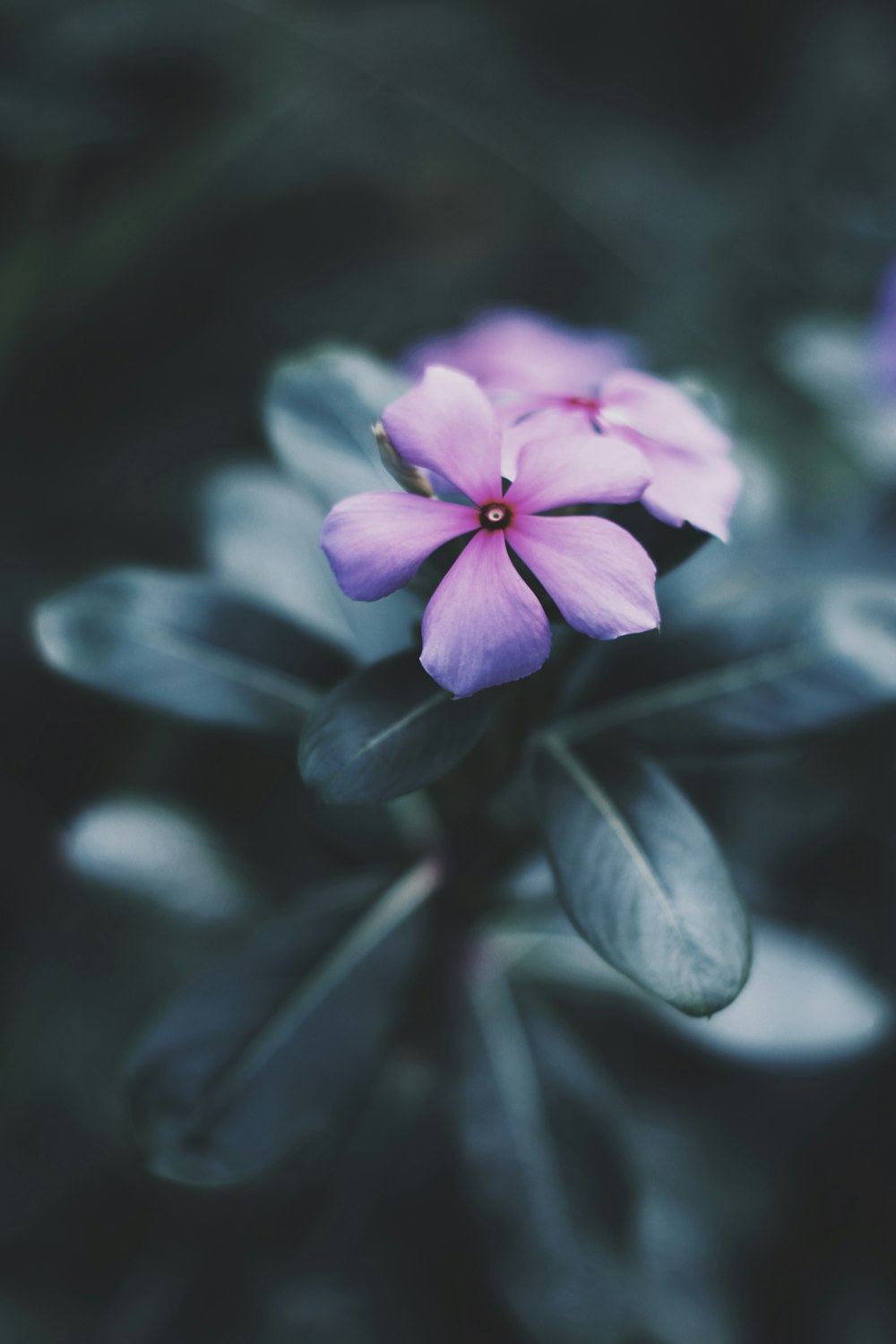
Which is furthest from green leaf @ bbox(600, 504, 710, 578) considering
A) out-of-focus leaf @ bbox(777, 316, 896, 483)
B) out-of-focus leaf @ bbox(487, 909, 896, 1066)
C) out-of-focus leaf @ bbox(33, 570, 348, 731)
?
out-of-focus leaf @ bbox(777, 316, 896, 483)

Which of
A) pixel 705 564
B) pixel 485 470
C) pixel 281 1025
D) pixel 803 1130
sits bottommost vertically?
pixel 803 1130

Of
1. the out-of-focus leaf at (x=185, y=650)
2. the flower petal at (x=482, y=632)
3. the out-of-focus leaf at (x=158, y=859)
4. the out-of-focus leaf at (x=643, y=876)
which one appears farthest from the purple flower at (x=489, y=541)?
the out-of-focus leaf at (x=158, y=859)

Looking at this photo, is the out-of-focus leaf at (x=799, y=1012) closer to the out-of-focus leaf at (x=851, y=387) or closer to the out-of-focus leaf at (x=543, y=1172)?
the out-of-focus leaf at (x=543, y=1172)

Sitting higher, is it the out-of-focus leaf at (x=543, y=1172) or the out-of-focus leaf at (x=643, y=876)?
the out-of-focus leaf at (x=643, y=876)

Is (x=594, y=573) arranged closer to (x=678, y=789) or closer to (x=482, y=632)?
(x=482, y=632)

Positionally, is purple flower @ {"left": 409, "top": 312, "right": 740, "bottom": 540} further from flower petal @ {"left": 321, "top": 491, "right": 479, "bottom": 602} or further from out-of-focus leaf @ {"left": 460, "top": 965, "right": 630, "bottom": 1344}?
out-of-focus leaf @ {"left": 460, "top": 965, "right": 630, "bottom": 1344}

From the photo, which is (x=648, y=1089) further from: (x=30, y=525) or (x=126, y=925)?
(x=30, y=525)

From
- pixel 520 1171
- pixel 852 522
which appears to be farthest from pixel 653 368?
pixel 520 1171
